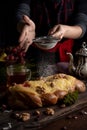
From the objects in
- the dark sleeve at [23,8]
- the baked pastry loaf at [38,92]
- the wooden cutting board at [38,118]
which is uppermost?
the dark sleeve at [23,8]

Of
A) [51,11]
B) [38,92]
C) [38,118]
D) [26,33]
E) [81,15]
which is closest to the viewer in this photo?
[38,118]

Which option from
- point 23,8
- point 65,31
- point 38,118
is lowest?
point 38,118

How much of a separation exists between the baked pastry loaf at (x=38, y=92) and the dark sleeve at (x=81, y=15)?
0.88 meters

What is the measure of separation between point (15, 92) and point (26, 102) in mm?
70

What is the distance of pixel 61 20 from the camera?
2613 mm

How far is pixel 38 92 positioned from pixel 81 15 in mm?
1119

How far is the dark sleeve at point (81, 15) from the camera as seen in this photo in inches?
95.9

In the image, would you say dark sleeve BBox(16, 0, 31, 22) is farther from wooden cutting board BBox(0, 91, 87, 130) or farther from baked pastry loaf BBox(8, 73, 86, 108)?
wooden cutting board BBox(0, 91, 87, 130)

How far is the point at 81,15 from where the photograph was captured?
249 cm

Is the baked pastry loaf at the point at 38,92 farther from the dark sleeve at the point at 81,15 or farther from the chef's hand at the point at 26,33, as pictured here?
the dark sleeve at the point at 81,15

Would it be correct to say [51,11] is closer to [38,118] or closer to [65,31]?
[65,31]

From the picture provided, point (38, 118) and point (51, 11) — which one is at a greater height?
point (51, 11)

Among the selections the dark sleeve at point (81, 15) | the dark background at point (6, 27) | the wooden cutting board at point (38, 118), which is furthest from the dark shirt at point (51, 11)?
the wooden cutting board at point (38, 118)

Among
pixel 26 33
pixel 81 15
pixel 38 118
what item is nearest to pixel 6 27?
pixel 81 15
